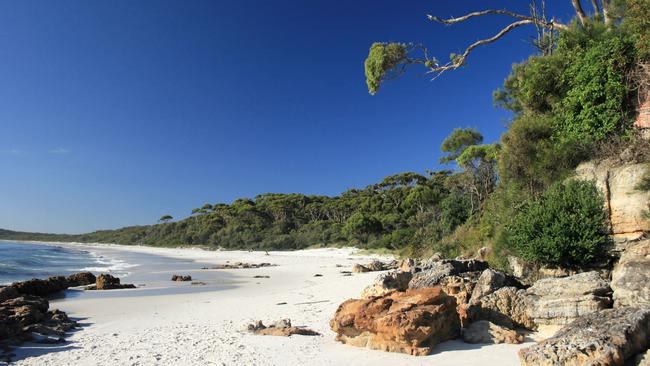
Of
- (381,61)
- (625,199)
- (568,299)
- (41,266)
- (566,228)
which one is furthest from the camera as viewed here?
(41,266)

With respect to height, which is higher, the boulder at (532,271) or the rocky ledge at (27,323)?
the boulder at (532,271)

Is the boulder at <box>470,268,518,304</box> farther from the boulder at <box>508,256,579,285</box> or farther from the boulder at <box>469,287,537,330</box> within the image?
the boulder at <box>508,256,579,285</box>

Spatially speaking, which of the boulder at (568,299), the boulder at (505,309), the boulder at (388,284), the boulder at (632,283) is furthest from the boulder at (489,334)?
the boulder at (388,284)

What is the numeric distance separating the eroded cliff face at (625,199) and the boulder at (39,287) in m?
18.1

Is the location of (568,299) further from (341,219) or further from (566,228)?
(341,219)

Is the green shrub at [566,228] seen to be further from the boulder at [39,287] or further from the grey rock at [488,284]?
the boulder at [39,287]

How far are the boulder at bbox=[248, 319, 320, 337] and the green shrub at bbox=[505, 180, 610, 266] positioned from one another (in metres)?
5.60

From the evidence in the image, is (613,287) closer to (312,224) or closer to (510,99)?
(510,99)

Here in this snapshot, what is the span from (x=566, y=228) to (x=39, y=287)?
17264mm

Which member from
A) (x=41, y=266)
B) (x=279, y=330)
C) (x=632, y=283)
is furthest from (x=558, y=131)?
(x=41, y=266)

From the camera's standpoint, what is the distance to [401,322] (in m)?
6.19

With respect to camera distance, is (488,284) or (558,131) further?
(558,131)

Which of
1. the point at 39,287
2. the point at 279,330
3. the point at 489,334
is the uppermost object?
the point at 489,334

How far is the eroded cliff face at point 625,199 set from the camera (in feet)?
29.0
